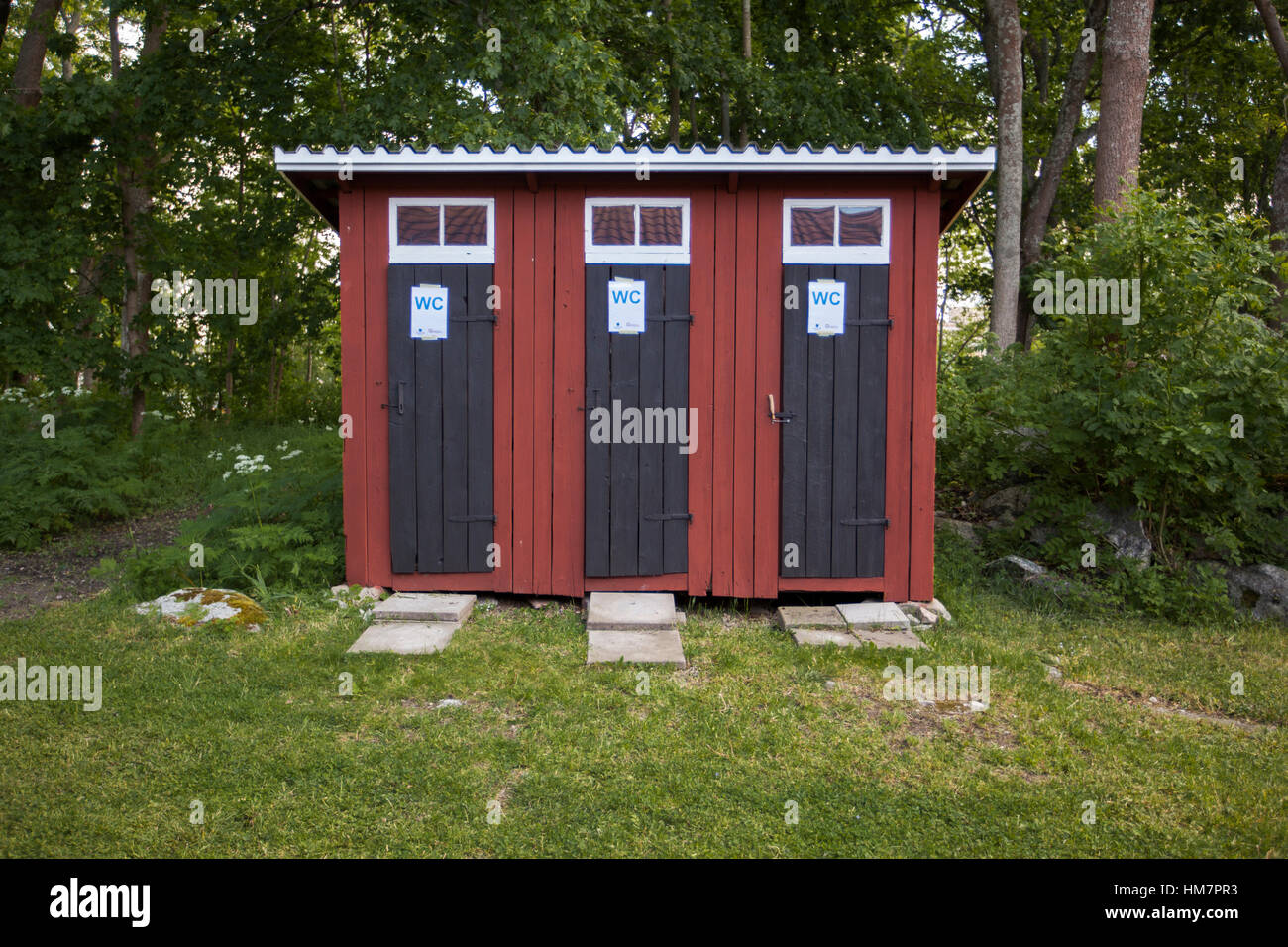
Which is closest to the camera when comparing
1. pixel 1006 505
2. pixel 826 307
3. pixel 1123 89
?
pixel 826 307

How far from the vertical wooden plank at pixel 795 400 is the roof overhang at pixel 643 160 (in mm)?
712

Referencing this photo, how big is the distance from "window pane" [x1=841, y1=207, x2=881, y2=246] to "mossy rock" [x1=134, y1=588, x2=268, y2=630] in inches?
175

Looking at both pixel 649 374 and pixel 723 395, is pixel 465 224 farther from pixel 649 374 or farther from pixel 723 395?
pixel 723 395

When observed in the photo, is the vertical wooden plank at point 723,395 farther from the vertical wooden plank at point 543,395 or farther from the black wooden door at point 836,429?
the vertical wooden plank at point 543,395

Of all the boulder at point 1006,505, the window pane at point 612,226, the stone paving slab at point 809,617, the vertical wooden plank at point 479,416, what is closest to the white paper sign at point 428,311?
the vertical wooden plank at point 479,416

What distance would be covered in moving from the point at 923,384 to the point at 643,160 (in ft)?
7.57

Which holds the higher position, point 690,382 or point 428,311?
point 428,311

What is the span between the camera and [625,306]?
6.01m

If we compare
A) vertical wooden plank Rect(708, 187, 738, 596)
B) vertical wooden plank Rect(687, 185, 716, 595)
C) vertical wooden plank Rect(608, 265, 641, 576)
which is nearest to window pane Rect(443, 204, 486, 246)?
vertical wooden plank Rect(608, 265, 641, 576)

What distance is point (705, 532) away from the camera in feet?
20.1

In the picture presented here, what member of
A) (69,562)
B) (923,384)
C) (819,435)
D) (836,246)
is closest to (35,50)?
(69,562)

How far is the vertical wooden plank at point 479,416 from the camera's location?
6.04 m

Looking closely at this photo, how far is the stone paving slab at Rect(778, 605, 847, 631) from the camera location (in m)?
5.74
